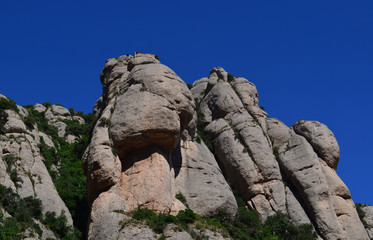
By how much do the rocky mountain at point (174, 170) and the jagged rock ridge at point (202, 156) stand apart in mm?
107

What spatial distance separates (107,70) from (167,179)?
23.5 m

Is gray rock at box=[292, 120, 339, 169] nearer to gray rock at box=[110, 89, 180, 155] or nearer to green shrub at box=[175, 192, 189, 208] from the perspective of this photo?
green shrub at box=[175, 192, 189, 208]

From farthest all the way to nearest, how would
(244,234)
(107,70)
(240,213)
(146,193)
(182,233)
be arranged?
1. (107,70)
2. (240,213)
3. (244,234)
4. (146,193)
5. (182,233)

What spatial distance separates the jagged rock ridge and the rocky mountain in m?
0.11

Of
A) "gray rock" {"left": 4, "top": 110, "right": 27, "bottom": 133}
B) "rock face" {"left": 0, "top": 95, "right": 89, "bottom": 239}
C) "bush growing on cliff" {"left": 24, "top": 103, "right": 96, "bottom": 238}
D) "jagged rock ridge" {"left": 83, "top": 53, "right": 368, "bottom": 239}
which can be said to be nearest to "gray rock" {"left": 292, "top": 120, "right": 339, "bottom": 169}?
"jagged rock ridge" {"left": 83, "top": 53, "right": 368, "bottom": 239}

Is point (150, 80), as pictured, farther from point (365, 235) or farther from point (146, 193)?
point (365, 235)

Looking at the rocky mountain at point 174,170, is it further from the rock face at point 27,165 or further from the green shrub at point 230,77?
the green shrub at point 230,77

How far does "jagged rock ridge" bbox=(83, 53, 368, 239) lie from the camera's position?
39.0 m

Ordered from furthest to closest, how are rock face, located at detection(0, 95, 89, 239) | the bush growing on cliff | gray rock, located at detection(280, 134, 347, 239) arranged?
gray rock, located at detection(280, 134, 347, 239), the bush growing on cliff, rock face, located at detection(0, 95, 89, 239)

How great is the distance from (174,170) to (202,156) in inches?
157

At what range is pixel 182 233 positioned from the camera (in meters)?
35.0

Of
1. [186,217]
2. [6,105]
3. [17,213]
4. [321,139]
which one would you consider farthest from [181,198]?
[6,105]

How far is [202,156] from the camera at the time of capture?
4953 centimetres

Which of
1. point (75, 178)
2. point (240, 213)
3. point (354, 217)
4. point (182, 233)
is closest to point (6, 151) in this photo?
point (75, 178)
